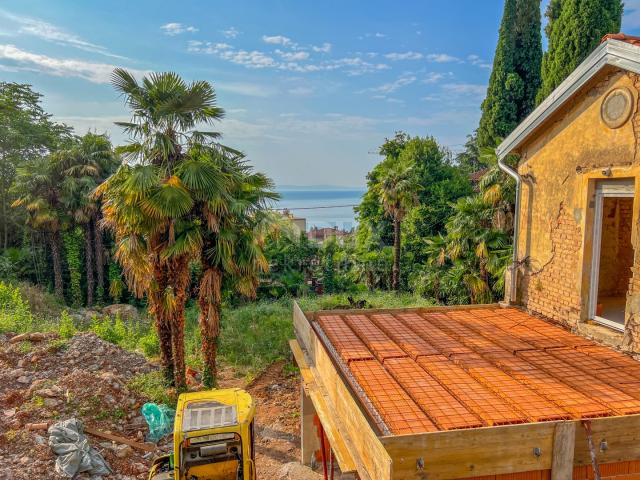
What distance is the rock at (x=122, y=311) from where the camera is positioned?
22.0 m

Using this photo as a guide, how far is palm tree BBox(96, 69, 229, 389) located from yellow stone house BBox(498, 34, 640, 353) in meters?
6.86

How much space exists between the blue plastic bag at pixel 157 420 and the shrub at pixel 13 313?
7.61 metres

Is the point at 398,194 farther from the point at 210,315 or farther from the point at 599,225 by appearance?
the point at 599,225

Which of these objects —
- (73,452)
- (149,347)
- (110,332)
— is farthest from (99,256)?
(73,452)

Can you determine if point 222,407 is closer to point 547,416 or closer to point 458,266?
point 547,416

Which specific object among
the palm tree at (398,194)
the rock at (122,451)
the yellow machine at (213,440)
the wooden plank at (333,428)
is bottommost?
the rock at (122,451)

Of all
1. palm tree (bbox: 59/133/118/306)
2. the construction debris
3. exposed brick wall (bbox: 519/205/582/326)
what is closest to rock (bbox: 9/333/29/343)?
the construction debris

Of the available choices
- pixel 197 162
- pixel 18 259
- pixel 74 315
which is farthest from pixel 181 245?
pixel 18 259

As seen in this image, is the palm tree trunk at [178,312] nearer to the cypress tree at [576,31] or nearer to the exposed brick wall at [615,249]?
the exposed brick wall at [615,249]

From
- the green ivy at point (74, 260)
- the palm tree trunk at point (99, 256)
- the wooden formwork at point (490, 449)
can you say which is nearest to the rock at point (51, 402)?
the wooden formwork at point (490, 449)

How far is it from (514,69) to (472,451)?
3081 centimetres

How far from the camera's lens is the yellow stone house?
6.27 metres

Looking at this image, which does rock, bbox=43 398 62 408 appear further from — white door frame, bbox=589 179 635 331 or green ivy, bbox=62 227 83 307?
green ivy, bbox=62 227 83 307

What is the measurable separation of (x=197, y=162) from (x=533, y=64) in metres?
27.2
